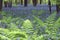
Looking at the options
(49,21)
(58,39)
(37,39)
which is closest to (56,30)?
(49,21)

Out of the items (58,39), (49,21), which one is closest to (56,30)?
(49,21)

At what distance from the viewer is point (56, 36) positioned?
210 inches

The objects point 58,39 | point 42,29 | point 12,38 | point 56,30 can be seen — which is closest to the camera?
point 12,38

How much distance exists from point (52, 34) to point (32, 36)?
532 millimetres

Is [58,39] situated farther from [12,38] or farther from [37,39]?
[12,38]

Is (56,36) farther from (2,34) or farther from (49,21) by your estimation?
(2,34)

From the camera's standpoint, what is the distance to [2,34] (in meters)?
4.95

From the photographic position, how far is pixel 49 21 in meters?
6.03

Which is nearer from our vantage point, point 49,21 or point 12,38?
point 12,38

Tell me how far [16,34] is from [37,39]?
1.45ft

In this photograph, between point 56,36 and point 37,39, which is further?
point 56,36

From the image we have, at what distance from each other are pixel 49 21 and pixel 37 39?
1309 millimetres

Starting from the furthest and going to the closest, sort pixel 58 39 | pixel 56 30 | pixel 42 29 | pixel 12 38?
pixel 42 29, pixel 56 30, pixel 58 39, pixel 12 38

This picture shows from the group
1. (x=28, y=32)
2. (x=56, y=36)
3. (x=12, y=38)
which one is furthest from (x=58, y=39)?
(x=12, y=38)
